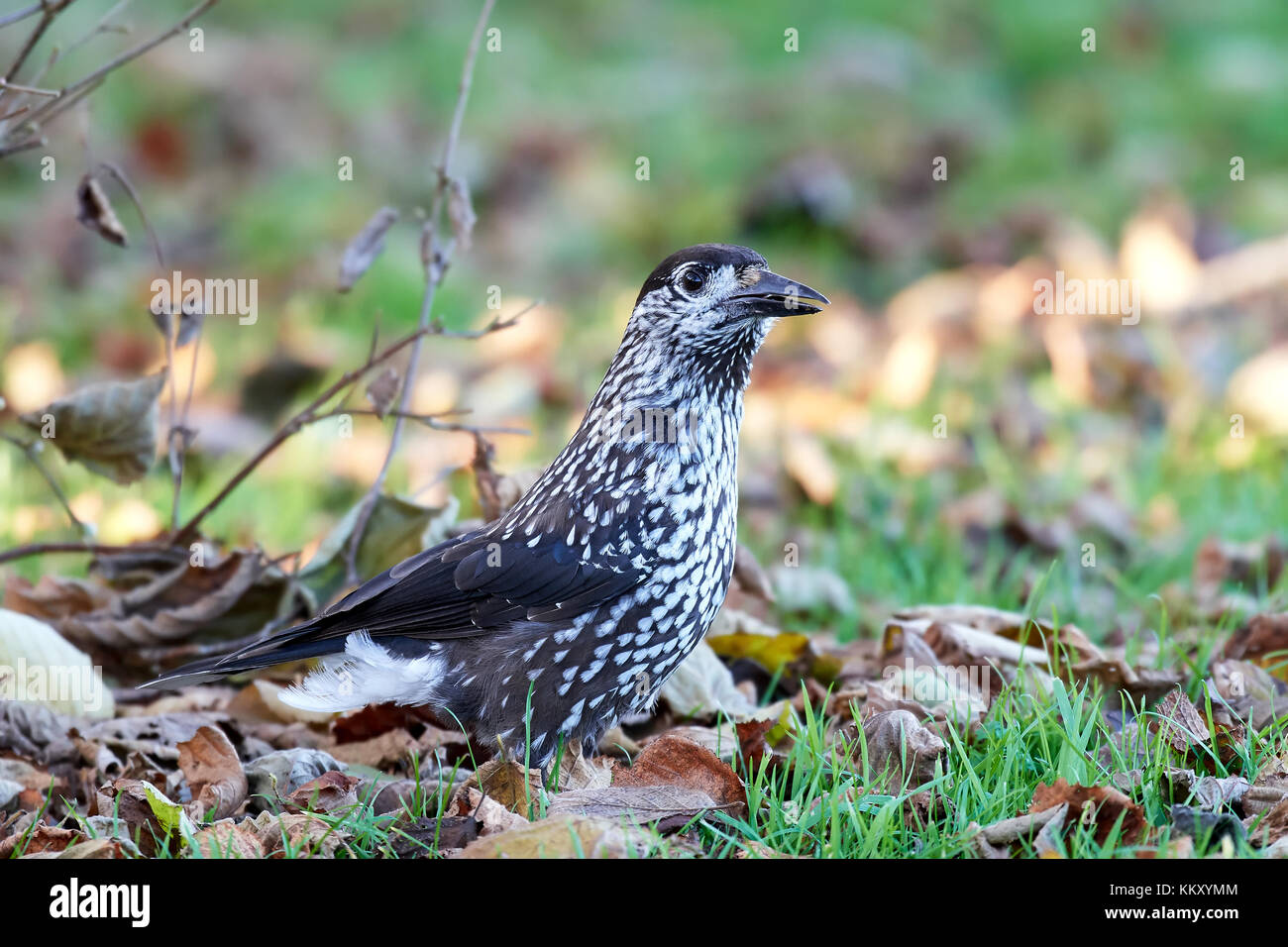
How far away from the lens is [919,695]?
3.93 m

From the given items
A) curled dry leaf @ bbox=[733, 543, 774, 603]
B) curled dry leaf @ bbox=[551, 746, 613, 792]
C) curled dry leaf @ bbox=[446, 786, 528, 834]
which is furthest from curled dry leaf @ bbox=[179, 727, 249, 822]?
curled dry leaf @ bbox=[733, 543, 774, 603]

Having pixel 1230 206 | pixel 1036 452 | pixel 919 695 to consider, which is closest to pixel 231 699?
pixel 919 695

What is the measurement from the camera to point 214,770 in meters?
3.72

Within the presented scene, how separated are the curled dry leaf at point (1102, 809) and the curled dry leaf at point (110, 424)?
2824mm

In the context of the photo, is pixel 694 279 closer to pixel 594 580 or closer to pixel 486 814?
pixel 594 580

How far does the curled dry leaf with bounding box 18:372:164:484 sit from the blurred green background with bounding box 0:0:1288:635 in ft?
2.45

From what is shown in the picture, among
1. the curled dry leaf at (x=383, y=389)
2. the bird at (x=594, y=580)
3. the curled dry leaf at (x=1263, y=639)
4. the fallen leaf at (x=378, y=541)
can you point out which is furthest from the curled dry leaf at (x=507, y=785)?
the curled dry leaf at (x=1263, y=639)

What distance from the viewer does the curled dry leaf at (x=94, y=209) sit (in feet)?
13.6

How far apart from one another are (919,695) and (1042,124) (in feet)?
27.3

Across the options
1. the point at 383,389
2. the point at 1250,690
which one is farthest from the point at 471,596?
the point at 1250,690

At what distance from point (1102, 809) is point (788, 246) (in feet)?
22.3

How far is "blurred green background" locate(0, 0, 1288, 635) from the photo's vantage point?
6.11 m

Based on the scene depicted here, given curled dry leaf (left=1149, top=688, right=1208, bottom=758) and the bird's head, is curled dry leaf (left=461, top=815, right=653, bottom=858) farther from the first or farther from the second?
the bird's head

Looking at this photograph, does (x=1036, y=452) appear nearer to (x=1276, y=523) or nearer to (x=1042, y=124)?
(x=1276, y=523)
